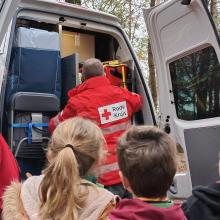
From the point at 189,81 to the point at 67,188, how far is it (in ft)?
7.10

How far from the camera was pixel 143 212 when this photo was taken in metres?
1.81

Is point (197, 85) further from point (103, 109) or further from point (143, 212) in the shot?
point (143, 212)

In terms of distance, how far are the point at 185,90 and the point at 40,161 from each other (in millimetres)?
1479

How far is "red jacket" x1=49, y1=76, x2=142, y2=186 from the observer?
3740 millimetres

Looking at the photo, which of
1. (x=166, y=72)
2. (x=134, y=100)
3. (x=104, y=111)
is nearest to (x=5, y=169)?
(x=104, y=111)

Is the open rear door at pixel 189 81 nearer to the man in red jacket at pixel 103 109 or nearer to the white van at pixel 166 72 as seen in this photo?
the white van at pixel 166 72

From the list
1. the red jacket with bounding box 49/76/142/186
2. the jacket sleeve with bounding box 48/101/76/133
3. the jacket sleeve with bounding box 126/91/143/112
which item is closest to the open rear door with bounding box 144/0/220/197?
the jacket sleeve with bounding box 126/91/143/112

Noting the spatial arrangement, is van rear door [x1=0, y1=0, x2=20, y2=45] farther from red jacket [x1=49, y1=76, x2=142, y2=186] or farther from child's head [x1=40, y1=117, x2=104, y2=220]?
red jacket [x1=49, y1=76, x2=142, y2=186]

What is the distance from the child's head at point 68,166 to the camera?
198cm

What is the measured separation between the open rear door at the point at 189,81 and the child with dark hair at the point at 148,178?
1.67 metres

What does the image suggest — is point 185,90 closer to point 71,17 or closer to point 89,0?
point 71,17

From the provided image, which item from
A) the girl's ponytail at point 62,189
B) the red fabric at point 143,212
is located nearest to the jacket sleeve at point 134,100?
the girl's ponytail at point 62,189

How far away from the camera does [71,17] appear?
425cm

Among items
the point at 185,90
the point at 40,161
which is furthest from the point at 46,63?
the point at 185,90
